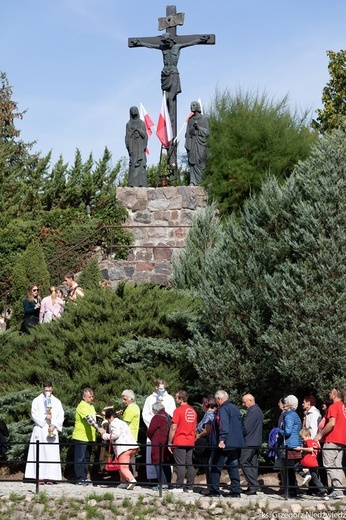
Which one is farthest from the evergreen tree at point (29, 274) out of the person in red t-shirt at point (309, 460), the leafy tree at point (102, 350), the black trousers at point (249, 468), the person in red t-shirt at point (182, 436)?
the person in red t-shirt at point (309, 460)

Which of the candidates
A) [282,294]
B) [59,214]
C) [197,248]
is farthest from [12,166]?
[282,294]

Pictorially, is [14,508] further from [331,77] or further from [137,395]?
[331,77]

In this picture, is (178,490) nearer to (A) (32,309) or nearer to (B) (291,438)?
(B) (291,438)

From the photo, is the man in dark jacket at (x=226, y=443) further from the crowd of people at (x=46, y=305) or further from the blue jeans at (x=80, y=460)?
the crowd of people at (x=46, y=305)

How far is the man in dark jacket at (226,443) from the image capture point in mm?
13391

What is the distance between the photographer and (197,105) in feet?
79.8

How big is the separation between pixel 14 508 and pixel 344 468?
159 inches

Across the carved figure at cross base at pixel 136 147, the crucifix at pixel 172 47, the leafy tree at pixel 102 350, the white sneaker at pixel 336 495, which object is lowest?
the white sneaker at pixel 336 495

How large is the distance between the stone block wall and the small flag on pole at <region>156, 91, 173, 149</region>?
1511mm

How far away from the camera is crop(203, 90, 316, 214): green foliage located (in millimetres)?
24594

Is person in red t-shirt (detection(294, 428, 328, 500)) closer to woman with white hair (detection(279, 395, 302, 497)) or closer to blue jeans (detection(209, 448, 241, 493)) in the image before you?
woman with white hair (detection(279, 395, 302, 497))

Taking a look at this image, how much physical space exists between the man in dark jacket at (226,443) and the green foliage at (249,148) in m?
11.2

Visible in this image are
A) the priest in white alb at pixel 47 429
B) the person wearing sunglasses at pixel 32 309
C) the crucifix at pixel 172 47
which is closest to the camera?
the priest in white alb at pixel 47 429

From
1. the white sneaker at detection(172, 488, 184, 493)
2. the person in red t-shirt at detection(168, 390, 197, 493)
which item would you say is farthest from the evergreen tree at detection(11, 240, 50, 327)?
the white sneaker at detection(172, 488, 184, 493)
